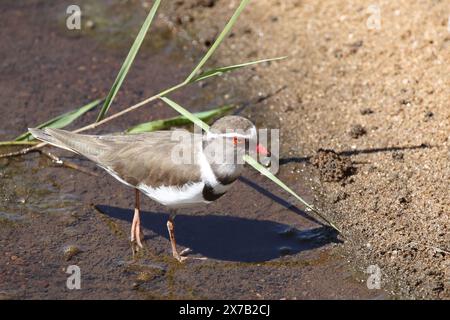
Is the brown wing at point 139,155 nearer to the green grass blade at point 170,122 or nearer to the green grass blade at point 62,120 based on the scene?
the green grass blade at point 62,120

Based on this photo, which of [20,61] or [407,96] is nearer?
[407,96]

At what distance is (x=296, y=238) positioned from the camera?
6469mm

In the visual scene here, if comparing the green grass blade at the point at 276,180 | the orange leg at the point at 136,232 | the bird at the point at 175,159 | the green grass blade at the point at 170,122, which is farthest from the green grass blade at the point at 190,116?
the orange leg at the point at 136,232

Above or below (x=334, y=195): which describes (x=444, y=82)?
above

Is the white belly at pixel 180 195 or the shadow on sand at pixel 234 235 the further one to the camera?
the shadow on sand at pixel 234 235

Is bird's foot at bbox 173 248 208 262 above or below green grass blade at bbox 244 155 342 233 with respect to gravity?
below

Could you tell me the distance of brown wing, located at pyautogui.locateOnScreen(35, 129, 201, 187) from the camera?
20.3ft

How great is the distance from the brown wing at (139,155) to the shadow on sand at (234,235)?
551 mm

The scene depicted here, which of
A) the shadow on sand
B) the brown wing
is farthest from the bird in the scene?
the shadow on sand

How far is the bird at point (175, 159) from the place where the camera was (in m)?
6.09

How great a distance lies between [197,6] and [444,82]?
10.8 feet

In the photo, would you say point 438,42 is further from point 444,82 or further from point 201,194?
point 201,194

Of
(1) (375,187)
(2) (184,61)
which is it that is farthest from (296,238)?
(2) (184,61)

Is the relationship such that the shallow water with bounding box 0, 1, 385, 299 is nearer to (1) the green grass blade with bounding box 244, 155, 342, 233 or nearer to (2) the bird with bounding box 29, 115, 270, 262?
(1) the green grass blade with bounding box 244, 155, 342, 233
